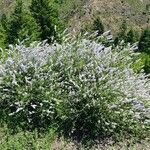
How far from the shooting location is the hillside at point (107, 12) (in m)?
124

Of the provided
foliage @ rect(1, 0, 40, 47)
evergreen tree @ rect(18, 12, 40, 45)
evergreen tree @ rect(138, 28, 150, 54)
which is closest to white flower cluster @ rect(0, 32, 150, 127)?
evergreen tree @ rect(18, 12, 40, 45)

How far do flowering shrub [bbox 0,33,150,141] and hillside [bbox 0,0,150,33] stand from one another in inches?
4271

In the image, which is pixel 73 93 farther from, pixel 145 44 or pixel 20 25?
pixel 145 44

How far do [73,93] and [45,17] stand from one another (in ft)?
101

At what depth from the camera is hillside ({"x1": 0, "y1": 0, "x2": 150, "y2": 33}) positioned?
124438 millimetres

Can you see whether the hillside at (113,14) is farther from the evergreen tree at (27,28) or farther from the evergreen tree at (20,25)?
the evergreen tree at (20,25)

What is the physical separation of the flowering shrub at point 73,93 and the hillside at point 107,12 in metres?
108

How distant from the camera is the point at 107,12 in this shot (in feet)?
417

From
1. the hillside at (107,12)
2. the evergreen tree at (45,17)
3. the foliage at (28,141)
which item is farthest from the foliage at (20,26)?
the hillside at (107,12)

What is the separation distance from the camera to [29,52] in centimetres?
1291

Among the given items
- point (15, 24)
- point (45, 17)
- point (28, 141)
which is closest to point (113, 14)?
point (45, 17)

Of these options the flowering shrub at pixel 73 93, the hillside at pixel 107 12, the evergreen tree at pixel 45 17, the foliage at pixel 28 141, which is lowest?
the hillside at pixel 107 12

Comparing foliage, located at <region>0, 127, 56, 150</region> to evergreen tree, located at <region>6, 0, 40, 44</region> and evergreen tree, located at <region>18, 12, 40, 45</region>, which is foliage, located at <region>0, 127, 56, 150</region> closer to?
evergreen tree, located at <region>18, 12, 40, 45</region>

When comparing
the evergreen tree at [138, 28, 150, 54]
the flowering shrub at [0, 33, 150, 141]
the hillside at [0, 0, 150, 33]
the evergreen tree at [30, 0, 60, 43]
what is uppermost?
the flowering shrub at [0, 33, 150, 141]
